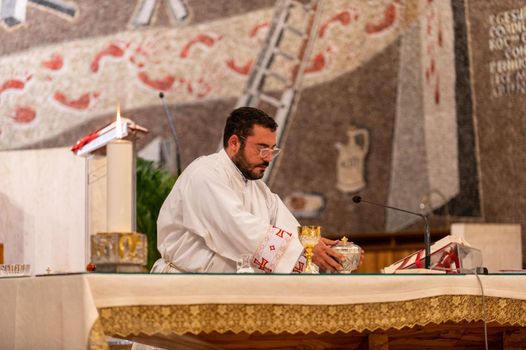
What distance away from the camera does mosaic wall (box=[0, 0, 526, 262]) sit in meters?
9.77

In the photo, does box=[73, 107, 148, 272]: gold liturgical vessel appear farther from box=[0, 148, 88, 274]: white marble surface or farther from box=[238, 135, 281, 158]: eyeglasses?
box=[0, 148, 88, 274]: white marble surface

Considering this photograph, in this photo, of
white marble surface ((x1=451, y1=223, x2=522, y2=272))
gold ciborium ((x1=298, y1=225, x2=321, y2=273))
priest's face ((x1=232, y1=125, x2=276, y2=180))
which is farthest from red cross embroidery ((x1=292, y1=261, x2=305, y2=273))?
white marble surface ((x1=451, y1=223, x2=522, y2=272))

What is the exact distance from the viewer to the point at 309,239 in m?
3.57

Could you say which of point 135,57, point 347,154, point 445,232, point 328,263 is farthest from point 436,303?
point 135,57

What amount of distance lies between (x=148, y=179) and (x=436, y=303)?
6087 mm

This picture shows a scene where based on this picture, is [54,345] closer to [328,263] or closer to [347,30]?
[328,263]

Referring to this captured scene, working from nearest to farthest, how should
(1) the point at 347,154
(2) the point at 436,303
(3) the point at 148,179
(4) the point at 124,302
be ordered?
(4) the point at 124,302 < (2) the point at 436,303 < (3) the point at 148,179 < (1) the point at 347,154

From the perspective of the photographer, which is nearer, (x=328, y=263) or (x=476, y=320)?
(x=476, y=320)

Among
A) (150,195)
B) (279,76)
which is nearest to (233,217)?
(150,195)

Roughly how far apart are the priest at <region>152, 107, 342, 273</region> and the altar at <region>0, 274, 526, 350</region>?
46 cm

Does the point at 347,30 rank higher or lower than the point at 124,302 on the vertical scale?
higher

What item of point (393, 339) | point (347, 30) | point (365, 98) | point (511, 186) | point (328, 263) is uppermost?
point (347, 30)

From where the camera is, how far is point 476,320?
3.36m

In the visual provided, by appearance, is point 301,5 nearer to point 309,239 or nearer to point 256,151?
point 256,151
